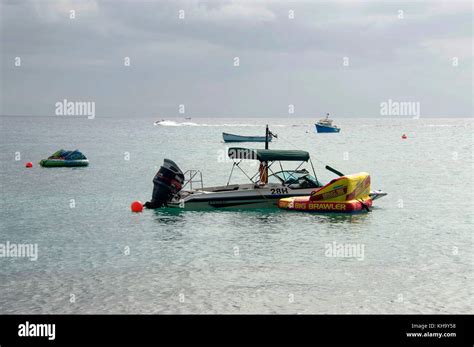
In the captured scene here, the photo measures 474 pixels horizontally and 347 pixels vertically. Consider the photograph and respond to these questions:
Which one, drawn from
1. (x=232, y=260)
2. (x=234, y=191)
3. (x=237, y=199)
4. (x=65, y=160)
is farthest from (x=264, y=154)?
(x=65, y=160)

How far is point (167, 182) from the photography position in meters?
33.9

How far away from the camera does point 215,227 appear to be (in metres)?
30.5

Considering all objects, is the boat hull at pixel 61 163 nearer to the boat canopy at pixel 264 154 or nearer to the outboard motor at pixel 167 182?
the outboard motor at pixel 167 182

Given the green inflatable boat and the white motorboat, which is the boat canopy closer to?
the white motorboat

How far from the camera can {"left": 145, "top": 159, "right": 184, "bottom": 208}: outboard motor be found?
3353 centimetres

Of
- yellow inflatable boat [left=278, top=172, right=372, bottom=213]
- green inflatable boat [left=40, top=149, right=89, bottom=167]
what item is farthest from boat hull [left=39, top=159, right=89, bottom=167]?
yellow inflatable boat [left=278, top=172, right=372, bottom=213]

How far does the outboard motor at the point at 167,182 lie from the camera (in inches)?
1320

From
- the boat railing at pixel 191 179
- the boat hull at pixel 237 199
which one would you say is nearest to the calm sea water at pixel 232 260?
the boat hull at pixel 237 199
